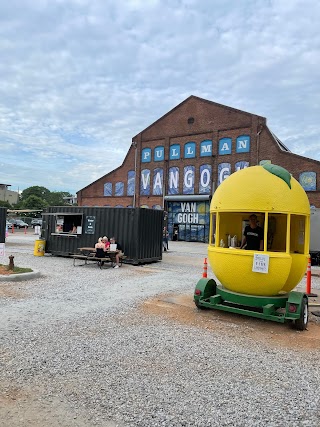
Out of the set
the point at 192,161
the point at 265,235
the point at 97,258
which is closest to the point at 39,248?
the point at 97,258

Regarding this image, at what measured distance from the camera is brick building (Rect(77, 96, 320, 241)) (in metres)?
34.2

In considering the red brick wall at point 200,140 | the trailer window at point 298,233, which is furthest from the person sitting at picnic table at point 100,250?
the red brick wall at point 200,140

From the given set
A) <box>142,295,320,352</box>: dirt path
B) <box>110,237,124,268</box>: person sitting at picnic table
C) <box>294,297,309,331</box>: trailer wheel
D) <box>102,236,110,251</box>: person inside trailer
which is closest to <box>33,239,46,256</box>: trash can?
<box>110,237,124,268</box>: person sitting at picnic table

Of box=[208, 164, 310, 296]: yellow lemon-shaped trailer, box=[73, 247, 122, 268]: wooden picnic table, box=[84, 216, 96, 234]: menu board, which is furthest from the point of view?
box=[84, 216, 96, 234]: menu board

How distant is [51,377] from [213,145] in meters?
34.7

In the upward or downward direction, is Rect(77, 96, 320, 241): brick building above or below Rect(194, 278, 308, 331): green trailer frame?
above

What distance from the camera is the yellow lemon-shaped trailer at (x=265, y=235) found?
7.28 m

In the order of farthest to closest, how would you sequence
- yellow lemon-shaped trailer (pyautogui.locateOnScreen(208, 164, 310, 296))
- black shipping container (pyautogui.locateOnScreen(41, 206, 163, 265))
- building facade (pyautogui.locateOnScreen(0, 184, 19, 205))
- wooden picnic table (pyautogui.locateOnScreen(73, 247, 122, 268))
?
1. building facade (pyautogui.locateOnScreen(0, 184, 19, 205))
2. black shipping container (pyautogui.locateOnScreen(41, 206, 163, 265))
3. wooden picnic table (pyautogui.locateOnScreen(73, 247, 122, 268))
4. yellow lemon-shaped trailer (pyautogui.locateOnScreen(208, 164, 310, 296))

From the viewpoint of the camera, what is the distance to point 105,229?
16.8 m

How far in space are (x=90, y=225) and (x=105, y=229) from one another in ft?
3.11

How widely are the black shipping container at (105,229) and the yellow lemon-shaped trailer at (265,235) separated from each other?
782 centimetres

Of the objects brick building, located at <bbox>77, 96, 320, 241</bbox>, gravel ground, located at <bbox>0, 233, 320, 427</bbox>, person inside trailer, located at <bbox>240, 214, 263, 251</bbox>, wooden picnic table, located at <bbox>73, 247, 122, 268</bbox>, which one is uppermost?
brick building, located at <bbox>77, 96, 320, 241</bbox>

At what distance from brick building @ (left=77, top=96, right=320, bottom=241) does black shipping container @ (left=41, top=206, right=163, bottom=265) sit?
65.3 ft

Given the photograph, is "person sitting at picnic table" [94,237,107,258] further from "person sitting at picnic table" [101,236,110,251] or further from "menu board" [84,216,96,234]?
"menu board" [84,216,96,234]
